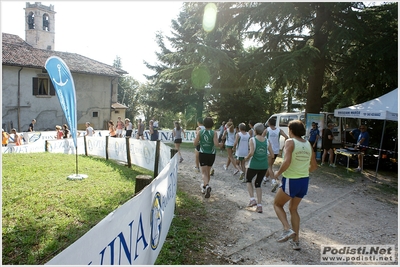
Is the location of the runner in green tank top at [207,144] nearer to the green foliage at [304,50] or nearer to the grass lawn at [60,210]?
the grass lawn at [60,210]

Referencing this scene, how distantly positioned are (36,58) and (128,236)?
32.3m

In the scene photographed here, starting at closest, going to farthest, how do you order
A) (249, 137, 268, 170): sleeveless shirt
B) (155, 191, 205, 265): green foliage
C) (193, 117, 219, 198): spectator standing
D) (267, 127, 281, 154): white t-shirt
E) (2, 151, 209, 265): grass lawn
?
(155, 191, 205, 265): green foliage, (2, 151, 209, 265): grass lawn, (249, 137, 268, 170): sleeveless shirt, (193, 117, 219, 198): spectator standing, (267, 127, 281, 154): white t-shirt

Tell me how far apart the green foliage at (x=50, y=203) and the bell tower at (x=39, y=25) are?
46.1 meters

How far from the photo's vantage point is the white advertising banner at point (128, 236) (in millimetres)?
2271

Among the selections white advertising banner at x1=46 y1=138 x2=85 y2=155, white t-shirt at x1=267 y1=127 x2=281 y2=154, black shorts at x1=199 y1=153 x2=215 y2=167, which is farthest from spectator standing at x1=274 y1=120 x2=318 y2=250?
white advertising banner at x1=46 y1=138 x2=85 y2=155

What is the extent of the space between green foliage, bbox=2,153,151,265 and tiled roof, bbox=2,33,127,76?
68.8 feet

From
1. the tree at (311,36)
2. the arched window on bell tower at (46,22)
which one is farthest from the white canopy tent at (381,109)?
the arched window on bell tower at (46,22)

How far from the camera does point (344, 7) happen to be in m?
13.1

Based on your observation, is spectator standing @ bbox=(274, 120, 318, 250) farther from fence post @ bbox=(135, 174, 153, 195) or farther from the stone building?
the stone building

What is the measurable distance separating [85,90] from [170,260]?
32.2 metres

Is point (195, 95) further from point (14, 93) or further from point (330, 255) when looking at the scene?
point (330, 255)

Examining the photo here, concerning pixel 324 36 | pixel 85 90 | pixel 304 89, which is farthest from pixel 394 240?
pixel 85 90

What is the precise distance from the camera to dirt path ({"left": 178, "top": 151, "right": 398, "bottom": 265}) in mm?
4941

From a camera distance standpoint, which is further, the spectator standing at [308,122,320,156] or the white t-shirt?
the spectator standing at [308,122,320,156]
